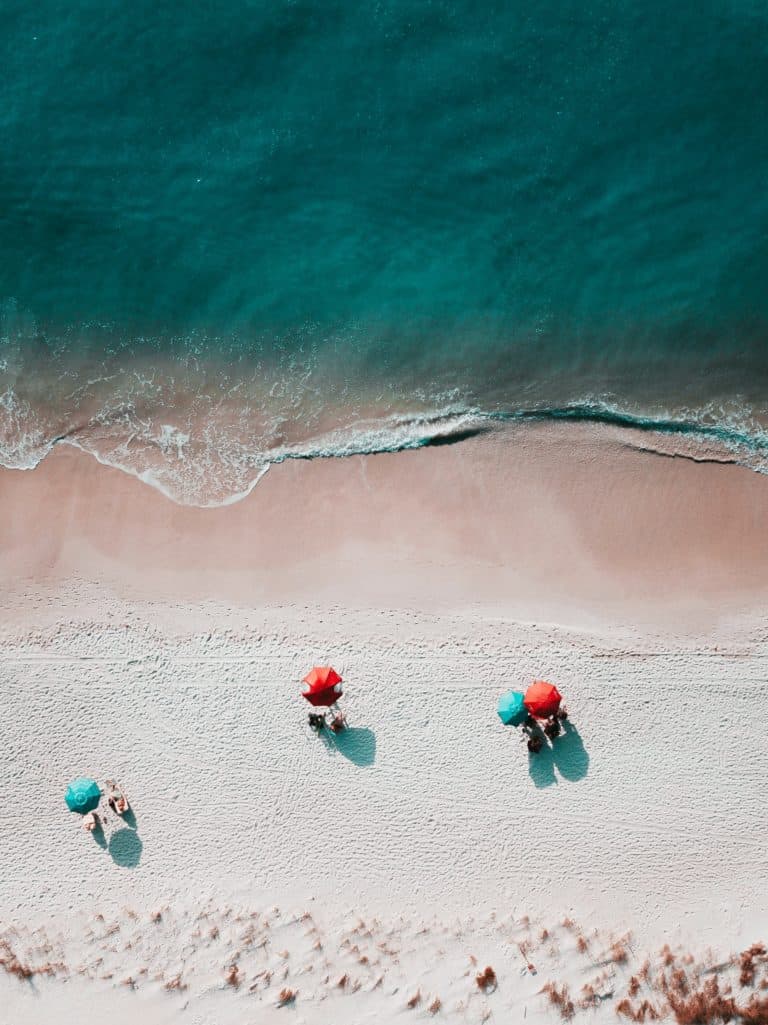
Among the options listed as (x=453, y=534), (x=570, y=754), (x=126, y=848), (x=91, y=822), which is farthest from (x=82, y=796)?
(x=570, y=754)

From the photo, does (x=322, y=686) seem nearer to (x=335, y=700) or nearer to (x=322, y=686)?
(x=322, y=686)

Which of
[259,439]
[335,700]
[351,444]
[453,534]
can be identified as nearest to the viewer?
[335,700]

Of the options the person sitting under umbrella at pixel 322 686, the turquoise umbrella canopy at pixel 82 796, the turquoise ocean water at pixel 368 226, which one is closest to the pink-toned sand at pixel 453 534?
the turquoise ocean water at pixel 368 226

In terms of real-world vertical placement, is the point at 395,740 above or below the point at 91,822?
above

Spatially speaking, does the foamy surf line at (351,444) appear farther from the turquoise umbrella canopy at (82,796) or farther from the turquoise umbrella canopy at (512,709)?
the turquoise umbrella canopy at (82,796)

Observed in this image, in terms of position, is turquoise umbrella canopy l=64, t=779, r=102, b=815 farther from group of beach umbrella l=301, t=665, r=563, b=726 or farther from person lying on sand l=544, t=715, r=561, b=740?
person lying on sand l=544, t=715, r=561, b=740

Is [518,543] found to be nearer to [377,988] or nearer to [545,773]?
[545,773]

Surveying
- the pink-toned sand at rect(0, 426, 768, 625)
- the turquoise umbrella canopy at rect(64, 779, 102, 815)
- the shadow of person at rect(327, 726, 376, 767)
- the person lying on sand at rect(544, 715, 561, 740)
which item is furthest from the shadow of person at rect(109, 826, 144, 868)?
the person lying on sand at rect(544, 715, 561, 740)
